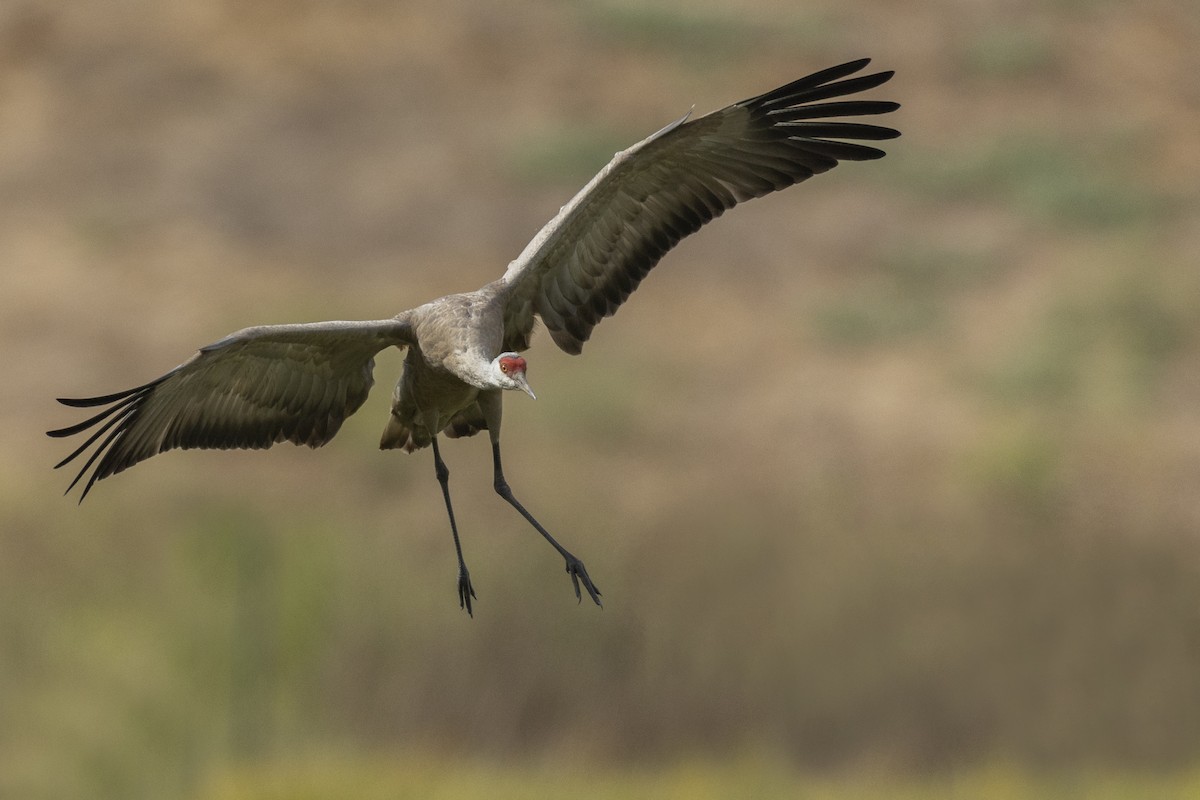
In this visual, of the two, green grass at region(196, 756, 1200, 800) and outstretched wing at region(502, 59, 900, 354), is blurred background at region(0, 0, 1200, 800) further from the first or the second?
outstretched wing at region(502, 59, 900, 354)

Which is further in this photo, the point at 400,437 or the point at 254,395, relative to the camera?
the point at 400,437

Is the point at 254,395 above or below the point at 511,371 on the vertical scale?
above

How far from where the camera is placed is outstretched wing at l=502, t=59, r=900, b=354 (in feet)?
36.3

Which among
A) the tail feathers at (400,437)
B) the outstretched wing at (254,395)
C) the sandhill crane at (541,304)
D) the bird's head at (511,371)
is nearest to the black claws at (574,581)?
the sandhill crane at (541,304)

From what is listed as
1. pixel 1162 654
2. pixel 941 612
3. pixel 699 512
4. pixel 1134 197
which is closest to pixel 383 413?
pixel 699 512

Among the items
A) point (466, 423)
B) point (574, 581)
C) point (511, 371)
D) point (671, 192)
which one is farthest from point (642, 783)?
point (511, 371)

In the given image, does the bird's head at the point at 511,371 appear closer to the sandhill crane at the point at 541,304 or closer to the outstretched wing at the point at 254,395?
the sandhill crane at the point at 541,304

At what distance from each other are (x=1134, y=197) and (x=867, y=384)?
24.4 feet

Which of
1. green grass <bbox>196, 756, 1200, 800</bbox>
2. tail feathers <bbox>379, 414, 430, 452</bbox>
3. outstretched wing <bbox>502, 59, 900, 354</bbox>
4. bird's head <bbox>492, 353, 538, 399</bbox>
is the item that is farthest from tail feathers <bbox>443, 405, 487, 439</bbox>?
green grass <bbox>196, 756, 1200, 800</bbox>

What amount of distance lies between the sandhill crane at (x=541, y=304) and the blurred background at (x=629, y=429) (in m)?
11.0

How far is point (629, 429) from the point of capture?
3070 centimetres

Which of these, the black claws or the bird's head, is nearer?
the bird's head

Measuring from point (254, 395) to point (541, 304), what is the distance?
1465 millimetres

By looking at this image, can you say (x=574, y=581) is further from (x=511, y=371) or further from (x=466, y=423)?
(x=511, y=371)
